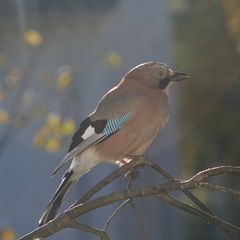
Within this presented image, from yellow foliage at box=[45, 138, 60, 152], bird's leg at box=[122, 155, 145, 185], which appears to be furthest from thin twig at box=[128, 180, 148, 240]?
yellow foliage at box=[45, 138, 60, 152]

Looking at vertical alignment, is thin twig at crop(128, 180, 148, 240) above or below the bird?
below

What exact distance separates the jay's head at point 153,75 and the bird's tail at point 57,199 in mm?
525

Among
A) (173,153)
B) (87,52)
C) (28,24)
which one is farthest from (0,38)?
(173,153)

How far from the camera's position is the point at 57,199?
1.78 meters

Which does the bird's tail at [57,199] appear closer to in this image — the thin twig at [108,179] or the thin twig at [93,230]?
the thin twig at [108,179]

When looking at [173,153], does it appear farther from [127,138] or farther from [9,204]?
[127,138]

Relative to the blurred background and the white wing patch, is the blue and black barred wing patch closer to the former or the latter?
the white wing patch

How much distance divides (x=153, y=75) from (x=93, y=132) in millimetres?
334

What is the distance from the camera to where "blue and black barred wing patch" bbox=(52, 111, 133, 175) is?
217 centimetres

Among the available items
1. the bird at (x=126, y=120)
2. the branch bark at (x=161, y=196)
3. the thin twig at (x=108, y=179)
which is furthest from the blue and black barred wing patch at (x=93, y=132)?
the branch bark at (x=161, y=196)

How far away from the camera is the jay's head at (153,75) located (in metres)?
2.43

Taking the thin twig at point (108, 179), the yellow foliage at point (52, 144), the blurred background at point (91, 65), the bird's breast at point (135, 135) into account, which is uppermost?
the blurred background at point (91, 65)

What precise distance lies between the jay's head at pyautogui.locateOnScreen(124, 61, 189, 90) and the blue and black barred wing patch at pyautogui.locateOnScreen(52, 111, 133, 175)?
0.52ft

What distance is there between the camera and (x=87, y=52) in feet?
21.5
